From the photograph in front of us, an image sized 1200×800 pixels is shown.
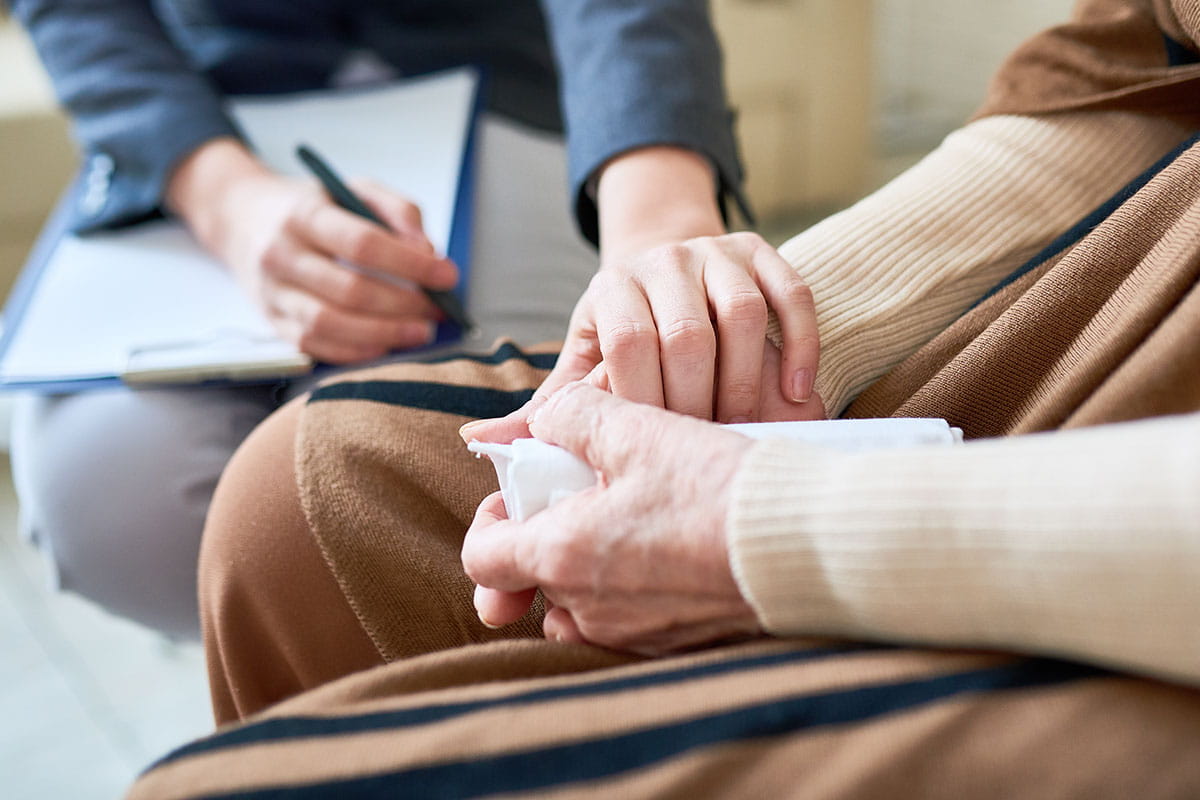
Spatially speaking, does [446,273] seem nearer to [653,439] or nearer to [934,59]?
[653,439]

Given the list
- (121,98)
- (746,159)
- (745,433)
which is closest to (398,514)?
(745,433)

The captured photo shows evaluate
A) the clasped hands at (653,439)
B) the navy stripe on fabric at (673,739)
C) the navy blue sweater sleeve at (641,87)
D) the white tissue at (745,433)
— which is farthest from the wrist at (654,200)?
the navy stripe on fabric at (673,739)

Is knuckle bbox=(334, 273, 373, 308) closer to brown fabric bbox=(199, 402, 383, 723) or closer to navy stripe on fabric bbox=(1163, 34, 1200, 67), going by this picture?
brown fabric bbox=(199, 402, 383, 723)

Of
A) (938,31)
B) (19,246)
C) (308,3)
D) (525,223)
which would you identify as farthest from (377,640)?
(938,31)

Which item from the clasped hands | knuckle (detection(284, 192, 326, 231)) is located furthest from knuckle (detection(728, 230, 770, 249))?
knuckle (detection(284, 192, 326, 231))

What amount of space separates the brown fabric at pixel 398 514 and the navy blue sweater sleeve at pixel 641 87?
0.27 m

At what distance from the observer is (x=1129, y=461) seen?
28 centimetres

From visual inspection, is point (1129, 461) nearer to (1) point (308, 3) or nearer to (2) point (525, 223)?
(2) point (525, 223)

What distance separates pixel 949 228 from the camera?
1.56 feet

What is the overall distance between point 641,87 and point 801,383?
0.32 meters

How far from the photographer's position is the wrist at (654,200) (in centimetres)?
58

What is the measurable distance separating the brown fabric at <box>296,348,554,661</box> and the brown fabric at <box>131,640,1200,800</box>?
102mm

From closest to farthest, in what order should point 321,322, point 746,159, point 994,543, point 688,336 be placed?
1. point 994,543
2. point 688,336
3. point 321,322
4. point 746,159

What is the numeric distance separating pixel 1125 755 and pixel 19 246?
1732 mm
